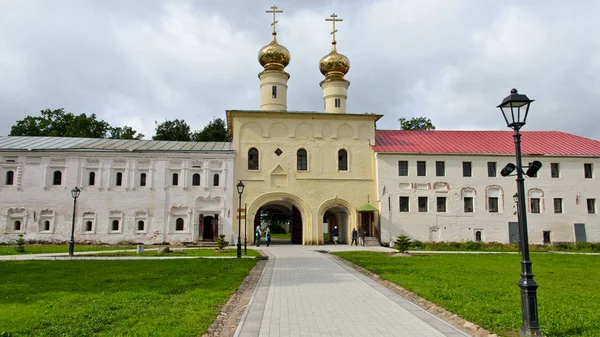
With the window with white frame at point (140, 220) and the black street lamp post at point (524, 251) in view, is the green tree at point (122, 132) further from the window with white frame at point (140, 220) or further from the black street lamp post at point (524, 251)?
the black street lamp post at point (524, 251)

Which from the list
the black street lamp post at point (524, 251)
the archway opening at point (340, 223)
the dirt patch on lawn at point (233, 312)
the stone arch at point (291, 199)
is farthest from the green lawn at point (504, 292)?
the archway opening at point (340, 223)

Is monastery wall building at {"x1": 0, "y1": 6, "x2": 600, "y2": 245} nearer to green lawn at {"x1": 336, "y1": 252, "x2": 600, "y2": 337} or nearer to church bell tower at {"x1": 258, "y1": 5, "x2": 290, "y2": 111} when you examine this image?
church bell tower at {"x1": 258, "y1": 5, "x2": 290, "y2": 111}

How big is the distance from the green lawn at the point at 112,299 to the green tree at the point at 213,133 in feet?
119

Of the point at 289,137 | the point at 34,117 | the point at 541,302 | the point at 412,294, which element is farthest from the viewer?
the point at 34,117

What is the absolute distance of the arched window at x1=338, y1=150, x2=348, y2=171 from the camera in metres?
30.9

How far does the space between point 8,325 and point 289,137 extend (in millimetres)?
25249

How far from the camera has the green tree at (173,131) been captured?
4916 cm

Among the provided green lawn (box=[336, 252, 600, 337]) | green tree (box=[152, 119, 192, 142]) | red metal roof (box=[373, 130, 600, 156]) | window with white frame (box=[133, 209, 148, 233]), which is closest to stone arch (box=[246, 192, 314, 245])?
red metal roof (box=[373, 130, 600, 156])

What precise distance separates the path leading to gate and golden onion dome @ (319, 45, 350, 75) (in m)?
24.4

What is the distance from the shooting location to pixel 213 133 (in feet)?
164

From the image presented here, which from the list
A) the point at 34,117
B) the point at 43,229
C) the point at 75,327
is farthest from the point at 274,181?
the point at 34,117

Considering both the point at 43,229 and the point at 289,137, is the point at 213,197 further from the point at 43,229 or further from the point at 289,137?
the point at 43,229

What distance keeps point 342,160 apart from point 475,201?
378 inches

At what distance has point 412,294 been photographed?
30.9ft
